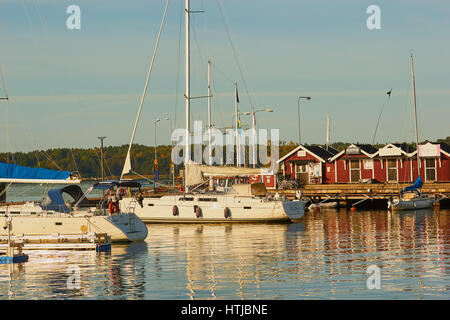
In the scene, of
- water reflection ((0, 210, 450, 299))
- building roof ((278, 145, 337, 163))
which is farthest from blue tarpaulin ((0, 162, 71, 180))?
building roof ((278, 145, 337, 163))

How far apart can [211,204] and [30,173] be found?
57.4 ft

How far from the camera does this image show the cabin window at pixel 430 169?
2879 inches

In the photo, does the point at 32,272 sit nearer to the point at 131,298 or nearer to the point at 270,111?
the point at 131,298

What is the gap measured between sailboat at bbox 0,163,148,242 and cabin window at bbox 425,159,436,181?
42.9 metres

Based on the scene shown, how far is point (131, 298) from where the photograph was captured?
2272 cm

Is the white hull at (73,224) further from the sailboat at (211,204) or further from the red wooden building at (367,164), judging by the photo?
the red wooden building at (367,164)

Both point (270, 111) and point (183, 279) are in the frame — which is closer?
point (183, 279)

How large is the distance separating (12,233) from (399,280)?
22170 millimetres

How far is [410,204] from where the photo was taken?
64562 mm

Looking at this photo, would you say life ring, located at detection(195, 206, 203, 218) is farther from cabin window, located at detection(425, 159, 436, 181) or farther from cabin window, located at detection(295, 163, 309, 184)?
cabin window, located at detection(425, 159, 436, 181)

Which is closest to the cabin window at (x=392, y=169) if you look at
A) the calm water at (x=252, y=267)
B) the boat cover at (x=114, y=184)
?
the calm water at (x=252, y=267)

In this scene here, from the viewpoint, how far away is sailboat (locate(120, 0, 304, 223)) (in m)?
51.1
